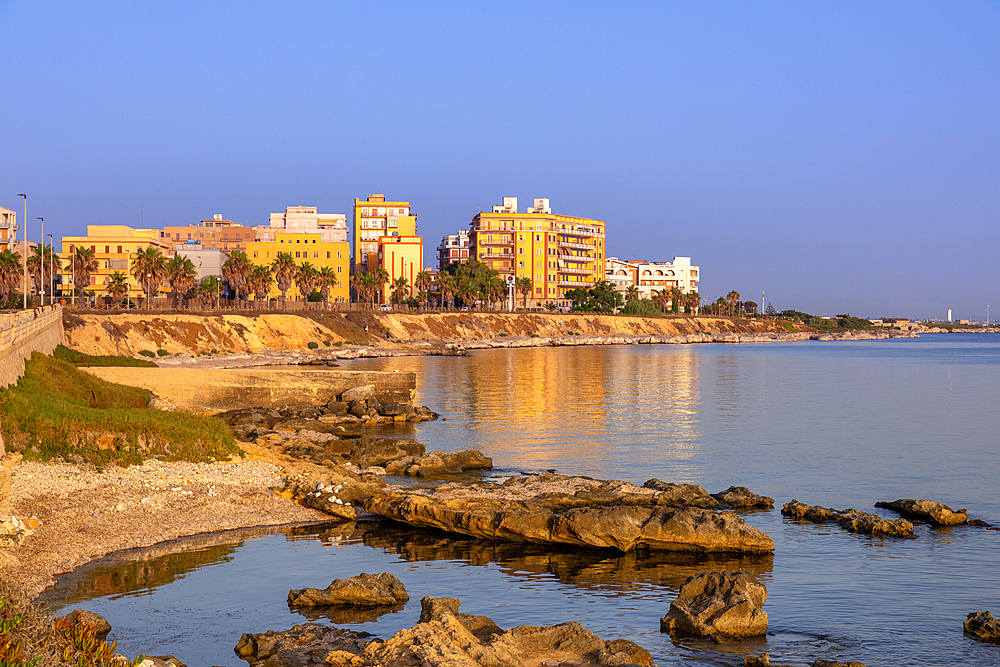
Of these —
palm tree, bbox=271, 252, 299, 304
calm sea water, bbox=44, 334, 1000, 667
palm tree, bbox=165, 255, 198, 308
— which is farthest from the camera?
palm tree, bbox=271, 252, 299, 304

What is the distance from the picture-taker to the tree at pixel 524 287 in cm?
18675

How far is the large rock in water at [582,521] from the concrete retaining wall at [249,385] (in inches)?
989

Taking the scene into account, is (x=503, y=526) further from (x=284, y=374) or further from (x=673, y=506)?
(x=284, y=374)

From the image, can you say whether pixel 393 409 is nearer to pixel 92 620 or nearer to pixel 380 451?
pixel 380 451

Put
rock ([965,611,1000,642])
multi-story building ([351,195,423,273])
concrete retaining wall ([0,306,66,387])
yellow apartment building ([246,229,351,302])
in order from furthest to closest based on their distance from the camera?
multi-story building ([351,195,423,273]) < yellow apartment building ([246,229,351,302]) < concrete retaining wall ([0,306,66,387]) < rock ([965,611,1000,642])

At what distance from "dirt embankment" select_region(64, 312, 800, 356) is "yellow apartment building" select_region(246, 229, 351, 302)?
23752mm

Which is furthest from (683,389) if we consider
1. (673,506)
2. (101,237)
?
(101,237)

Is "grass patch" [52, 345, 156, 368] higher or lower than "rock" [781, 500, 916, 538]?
higher

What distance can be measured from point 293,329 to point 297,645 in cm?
9988

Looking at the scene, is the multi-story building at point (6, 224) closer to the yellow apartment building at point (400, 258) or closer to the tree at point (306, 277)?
the tree at point (306, 277)

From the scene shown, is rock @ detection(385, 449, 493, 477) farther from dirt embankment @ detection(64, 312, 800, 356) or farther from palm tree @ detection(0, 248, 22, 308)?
palm tree @ detection(0, 248, 22, 308)

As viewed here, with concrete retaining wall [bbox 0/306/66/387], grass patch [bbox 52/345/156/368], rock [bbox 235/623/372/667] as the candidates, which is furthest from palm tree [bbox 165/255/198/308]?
rock [bbox 235/623/372/667]

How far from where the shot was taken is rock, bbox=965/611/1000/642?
14.8 metres

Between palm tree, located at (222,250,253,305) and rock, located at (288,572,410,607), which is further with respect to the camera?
palm tree, located at (222,250,253,305)
